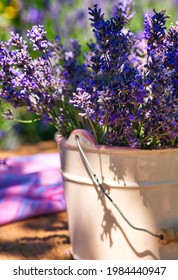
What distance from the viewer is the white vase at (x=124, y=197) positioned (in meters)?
1.69

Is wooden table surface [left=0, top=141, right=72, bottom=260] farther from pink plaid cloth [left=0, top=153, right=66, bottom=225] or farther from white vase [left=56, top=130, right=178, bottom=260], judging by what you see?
white vase [left=56, top=130, right=178, bottom=260]

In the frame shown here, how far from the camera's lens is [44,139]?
439 centimetres

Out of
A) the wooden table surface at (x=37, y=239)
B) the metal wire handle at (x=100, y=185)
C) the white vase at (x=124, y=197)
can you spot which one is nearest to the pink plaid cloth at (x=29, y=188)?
the wooden table surface at (x=37, y=239)

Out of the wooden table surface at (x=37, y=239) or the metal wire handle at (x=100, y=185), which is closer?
the metal wire handle at (x=100, y=185)

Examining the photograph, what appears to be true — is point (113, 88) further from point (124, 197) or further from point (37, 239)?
point (37, 239)

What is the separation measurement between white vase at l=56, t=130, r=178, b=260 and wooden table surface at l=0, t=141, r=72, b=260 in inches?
9.7

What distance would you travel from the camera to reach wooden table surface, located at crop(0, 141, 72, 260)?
2023 mm

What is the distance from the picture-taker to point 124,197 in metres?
1.72

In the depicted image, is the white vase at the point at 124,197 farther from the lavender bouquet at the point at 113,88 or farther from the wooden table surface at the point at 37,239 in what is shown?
the wooden table surface at the point at 37,239

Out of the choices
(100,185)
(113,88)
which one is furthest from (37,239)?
(113,88)

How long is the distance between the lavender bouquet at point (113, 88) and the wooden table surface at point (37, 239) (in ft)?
1.59

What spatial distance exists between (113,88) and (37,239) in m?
0.84

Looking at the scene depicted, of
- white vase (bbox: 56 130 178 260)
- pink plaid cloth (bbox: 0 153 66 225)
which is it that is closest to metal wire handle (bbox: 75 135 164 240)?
white vase (bbox: 56 130 178 260)
